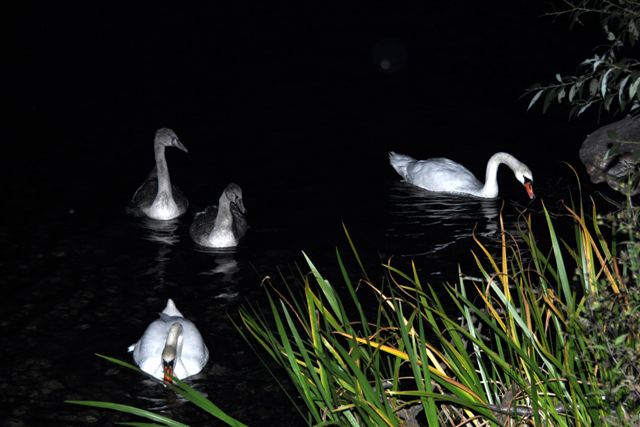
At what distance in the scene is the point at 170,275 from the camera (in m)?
11.2

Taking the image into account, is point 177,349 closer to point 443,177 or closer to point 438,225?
point 438,225

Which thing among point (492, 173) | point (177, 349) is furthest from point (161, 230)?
point (492, 173)

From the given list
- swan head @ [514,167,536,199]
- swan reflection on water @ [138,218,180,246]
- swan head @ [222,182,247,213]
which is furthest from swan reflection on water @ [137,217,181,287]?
swan head @ [514,167,536,199]

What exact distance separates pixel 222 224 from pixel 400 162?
408 cm

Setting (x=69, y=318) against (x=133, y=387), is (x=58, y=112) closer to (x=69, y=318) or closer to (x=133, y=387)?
(x=69, y=318)

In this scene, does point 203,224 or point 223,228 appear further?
point 203,224

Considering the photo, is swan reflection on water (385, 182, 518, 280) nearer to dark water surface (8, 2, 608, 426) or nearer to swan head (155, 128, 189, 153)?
dark water surface (8, 2, 608, 426)

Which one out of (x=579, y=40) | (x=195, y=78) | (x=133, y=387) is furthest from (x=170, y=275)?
(x=579, y=40)

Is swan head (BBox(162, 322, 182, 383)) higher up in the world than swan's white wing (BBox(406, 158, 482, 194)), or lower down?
lower down

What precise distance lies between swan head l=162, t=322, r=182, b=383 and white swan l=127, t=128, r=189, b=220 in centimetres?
472

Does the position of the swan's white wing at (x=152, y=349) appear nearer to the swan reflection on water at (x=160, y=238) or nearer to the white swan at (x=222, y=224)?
the swan reflection on water at (x=160, y=238)

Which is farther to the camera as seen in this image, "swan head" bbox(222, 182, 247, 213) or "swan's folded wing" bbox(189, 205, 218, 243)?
"swan head" bbox(222, 182, 247, 213)

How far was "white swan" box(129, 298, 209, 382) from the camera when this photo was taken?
8609 mm

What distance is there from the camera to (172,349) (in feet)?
Answer: 26.9
